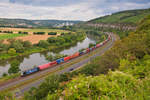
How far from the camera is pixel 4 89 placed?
23266 mm

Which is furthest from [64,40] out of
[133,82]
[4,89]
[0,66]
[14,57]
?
[133,82]

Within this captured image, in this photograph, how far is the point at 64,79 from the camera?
21.1m

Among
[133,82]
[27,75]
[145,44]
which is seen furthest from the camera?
[27,75]

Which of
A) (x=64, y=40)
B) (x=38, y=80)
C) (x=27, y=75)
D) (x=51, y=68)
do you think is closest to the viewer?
(x=38, y=80)

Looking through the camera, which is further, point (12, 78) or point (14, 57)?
point (14, 57)

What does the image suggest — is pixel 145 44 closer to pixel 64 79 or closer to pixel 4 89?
pixel 64 79

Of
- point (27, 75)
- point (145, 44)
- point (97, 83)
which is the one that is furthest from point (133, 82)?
point (27, 75)

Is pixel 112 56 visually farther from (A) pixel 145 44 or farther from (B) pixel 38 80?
(B) pixel 38 80

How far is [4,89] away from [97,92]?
25013mm

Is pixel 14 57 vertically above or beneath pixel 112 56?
beneath

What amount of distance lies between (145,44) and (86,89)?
1652 centimetres

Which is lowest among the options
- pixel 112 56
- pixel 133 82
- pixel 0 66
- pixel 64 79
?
pixel 0 66

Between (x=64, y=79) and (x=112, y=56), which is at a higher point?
(x=112, y=56)

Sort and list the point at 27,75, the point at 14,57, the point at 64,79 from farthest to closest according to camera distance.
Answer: the point at 14,57, the point at 27,75, the point at 64,79
